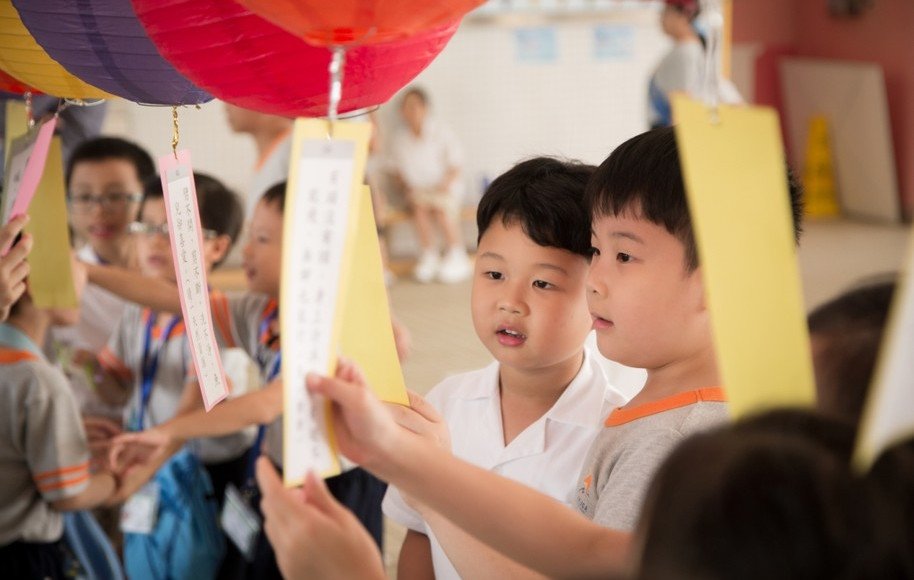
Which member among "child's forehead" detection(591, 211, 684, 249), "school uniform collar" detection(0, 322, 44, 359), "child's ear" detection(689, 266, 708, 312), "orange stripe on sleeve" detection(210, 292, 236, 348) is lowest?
"orange stripe on sleeve" detection(210, 292, 236, 348)

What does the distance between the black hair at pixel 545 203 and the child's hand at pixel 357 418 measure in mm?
681

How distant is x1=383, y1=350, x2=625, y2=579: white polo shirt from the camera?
1.38 m

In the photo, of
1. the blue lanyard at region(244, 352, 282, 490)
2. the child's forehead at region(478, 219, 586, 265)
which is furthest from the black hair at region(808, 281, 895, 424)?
the blue lanyard at region(244, 352, 282, 490)

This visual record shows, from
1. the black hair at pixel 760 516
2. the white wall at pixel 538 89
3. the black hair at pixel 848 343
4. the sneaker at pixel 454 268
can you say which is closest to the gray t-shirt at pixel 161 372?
the black hair at pixel 848 343

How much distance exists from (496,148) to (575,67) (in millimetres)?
753

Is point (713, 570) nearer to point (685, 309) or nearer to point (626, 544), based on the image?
point (626, 544)

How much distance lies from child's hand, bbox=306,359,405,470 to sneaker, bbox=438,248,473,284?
5629mm

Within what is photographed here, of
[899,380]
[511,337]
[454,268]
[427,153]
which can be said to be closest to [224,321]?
[511,337]

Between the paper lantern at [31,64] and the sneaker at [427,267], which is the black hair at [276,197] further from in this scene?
the sneaker at [427,267]

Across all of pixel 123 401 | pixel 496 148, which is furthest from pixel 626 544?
pixel 496 148

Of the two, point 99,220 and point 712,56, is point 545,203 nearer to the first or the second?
point 712,56

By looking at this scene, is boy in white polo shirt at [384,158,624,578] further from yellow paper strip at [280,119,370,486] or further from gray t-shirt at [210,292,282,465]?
gray t-shirt at [210,292,282,465]

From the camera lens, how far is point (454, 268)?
21.2ft

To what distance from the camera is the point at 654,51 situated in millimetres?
6965
